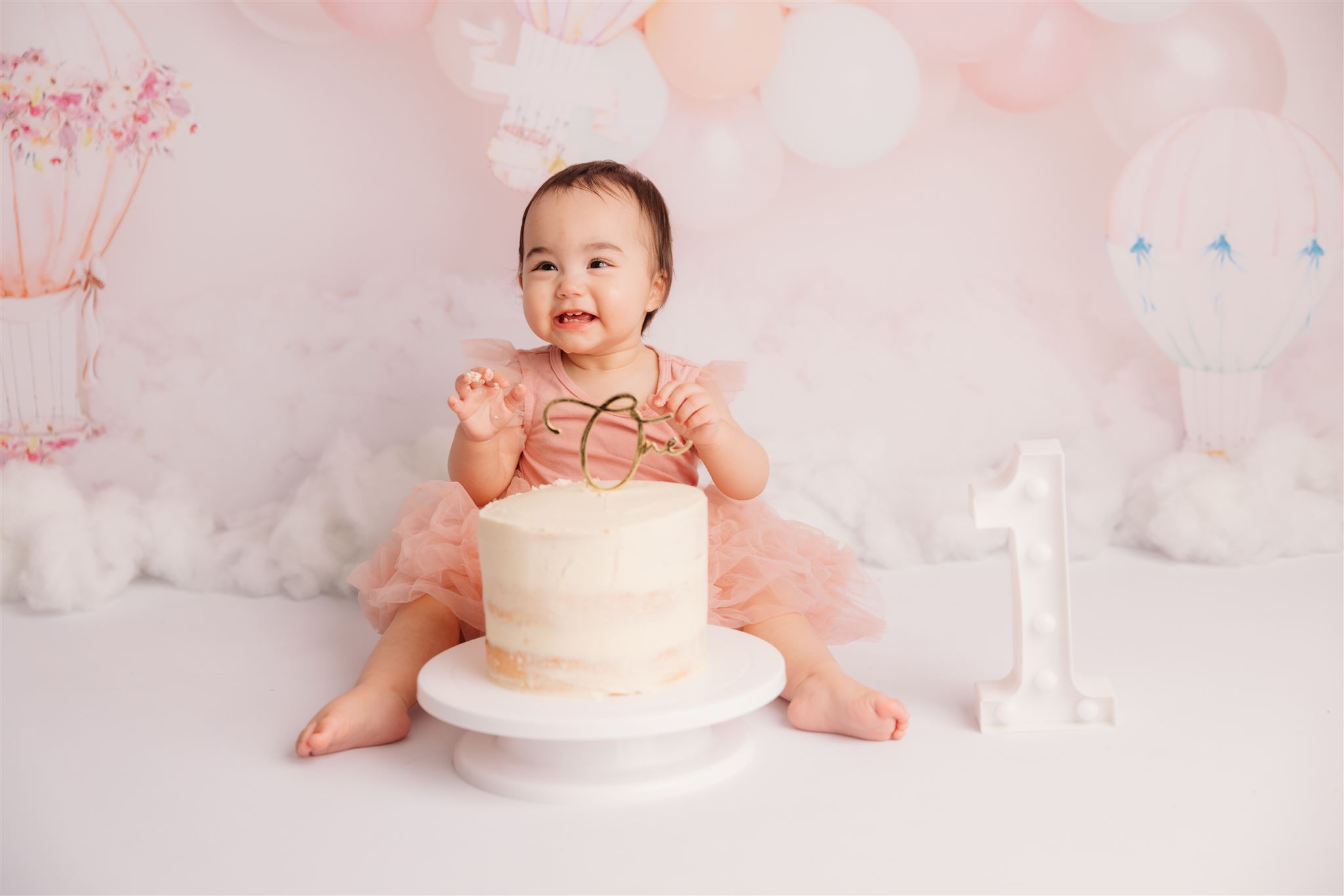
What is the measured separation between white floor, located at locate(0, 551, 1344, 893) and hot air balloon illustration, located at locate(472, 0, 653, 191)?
0.91m

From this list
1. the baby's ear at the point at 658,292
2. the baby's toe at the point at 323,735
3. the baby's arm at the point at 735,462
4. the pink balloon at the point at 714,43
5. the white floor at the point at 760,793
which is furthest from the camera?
the pink balloon at the point at 714,43

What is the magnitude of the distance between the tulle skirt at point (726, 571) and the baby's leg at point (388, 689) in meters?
0.03

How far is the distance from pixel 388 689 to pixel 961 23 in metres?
1.52

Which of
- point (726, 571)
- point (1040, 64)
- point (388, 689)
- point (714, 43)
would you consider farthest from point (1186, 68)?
point (388, 689)

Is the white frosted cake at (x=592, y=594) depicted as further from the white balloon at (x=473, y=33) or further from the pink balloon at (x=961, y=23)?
the pink balloon at (x=961, y=23)

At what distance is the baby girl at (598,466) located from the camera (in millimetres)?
1430

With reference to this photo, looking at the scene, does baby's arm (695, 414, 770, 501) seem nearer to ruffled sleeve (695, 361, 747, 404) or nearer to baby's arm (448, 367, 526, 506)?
ruffled sleeve (695, 361, 747, 404)

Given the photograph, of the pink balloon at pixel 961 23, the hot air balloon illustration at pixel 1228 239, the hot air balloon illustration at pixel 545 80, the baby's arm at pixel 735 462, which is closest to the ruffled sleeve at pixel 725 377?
the baby's arm at pixel 735 462

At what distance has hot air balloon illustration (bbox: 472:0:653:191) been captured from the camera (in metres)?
2.09

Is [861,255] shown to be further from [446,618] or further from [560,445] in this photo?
[446,618]

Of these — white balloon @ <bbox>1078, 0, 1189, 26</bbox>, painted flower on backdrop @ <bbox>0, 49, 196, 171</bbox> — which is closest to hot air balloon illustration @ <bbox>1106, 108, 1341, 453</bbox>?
white balloon @ <bbox>1078, 0, 1189, 26</bbox>

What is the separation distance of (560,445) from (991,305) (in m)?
1.04

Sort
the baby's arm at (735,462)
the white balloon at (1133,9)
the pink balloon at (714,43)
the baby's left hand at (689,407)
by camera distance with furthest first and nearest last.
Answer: the white balloon at (1133,9) < the pink balloon at (714,43) < the baby's arm at (735,462) < the baby's left hand at (689,407)

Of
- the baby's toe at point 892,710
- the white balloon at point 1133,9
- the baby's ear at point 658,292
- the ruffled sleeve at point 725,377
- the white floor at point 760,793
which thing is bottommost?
the white floor at point 760,793
